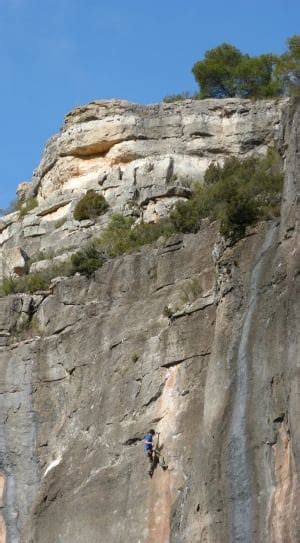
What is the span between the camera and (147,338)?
27641mm

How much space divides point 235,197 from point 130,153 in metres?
11.3

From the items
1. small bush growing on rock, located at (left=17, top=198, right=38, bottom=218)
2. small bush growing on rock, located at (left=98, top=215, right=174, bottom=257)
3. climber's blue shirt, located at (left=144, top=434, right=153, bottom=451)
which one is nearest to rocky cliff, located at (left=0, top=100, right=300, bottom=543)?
climber's blue shirt, located at (left=144, top=434, right=153, bottom=451)

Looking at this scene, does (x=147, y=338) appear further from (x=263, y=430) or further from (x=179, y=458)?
(x=263, y=430)

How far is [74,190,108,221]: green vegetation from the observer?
35.4 meters

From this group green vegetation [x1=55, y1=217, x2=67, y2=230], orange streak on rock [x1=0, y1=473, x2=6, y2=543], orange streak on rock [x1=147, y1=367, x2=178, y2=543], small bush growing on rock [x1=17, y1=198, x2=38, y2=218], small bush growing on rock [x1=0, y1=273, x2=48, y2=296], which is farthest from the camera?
small bush growing on rock [x1=17, y1=198, x2=38, y2=218]

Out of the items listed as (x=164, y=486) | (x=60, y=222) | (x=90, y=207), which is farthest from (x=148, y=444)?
(x=60, y=222)

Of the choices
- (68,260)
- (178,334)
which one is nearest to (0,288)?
(68,260)

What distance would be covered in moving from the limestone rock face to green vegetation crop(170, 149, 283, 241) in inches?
66.1

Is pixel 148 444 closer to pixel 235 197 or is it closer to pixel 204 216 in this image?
pixel 235 197

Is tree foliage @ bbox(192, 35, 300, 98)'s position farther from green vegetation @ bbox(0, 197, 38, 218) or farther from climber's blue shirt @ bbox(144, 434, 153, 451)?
climber's blue shirt @ bbox(144, 434, 153, 451)

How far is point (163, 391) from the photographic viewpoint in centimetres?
2639

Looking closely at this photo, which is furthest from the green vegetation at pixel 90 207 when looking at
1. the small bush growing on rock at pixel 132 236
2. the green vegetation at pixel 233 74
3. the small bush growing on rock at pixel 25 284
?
the green vegetation at pixel 233 74

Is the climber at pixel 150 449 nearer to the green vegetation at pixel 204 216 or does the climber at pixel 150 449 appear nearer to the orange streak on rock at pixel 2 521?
the green vegetation at pixel 204 216

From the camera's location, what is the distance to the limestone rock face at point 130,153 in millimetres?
35688
